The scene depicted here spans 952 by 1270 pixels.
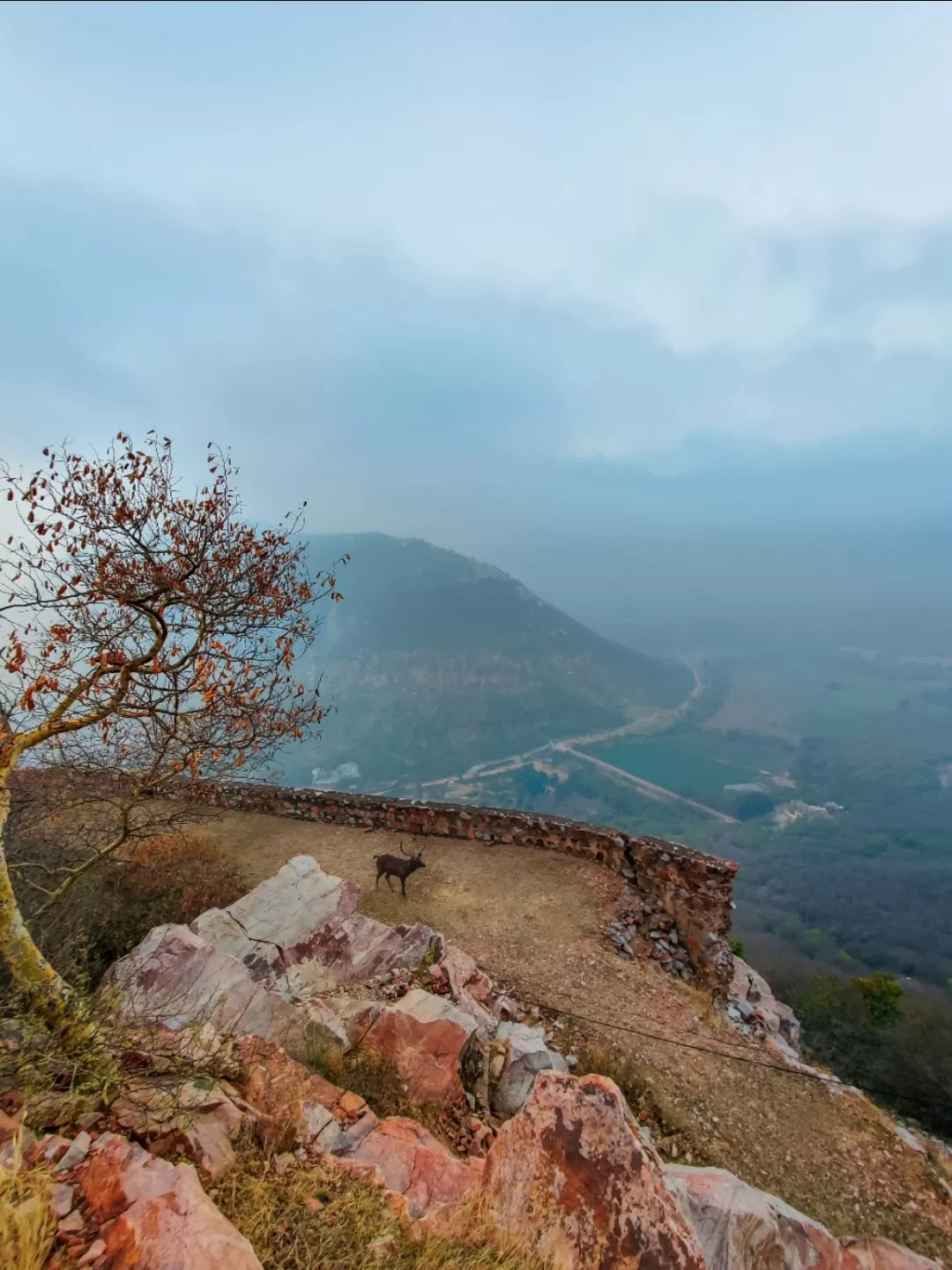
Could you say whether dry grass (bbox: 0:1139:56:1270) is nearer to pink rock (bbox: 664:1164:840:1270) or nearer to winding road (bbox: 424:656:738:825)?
pink rock (bbox: 664:1164:840:1270)

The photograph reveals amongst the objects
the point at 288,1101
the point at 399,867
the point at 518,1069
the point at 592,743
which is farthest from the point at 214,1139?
the point at 592,743

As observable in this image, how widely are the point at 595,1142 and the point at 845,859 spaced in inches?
2838

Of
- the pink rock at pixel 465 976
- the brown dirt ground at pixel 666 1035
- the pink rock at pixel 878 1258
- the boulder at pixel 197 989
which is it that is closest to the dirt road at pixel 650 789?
the brown dirt ground at pixel 666 1035

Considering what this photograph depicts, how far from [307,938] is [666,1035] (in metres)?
4.98

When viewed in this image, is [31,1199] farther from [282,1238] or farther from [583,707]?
[583,707]

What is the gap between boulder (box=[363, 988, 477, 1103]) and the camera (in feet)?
17.8

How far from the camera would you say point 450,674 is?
146625 millimetres

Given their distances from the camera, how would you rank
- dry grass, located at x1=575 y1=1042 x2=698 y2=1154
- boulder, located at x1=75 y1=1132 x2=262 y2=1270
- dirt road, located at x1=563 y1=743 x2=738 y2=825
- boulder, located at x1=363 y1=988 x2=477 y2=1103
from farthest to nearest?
dirt road, located at x1=563 y1=743 x2=738 y2=825, dry grass, located at x1=575 y1=1042 x2=698 y2=1154, boulder, located at x1=363 y1=988 x2=477 y2=1103, boulder, located at x1=75 y1=1132 x2=262 y2=1270

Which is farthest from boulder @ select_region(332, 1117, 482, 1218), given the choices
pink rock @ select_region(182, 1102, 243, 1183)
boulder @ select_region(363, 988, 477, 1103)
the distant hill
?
the distant hill

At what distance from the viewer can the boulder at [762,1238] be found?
390 cm

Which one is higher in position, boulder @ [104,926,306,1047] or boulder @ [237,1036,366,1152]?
boulder @ [237,1036,366,1152]

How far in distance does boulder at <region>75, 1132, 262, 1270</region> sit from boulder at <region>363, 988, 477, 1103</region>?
300 cm

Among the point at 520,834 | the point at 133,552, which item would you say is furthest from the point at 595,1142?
the point at 520,834

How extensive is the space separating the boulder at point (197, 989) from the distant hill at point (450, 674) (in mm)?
82674
